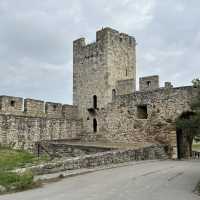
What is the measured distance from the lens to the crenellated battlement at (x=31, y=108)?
22359mm

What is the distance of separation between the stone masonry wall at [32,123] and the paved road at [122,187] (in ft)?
33.4

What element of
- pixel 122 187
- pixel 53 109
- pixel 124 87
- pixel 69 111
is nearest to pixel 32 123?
pixel 53 109

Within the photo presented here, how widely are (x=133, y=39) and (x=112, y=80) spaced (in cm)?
508

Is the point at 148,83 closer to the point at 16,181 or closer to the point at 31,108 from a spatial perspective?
the point at 31,108

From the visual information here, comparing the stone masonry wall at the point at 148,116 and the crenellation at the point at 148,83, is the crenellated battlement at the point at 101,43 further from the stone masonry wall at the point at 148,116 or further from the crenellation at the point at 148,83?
the stone masonry wall at the point at 148,116

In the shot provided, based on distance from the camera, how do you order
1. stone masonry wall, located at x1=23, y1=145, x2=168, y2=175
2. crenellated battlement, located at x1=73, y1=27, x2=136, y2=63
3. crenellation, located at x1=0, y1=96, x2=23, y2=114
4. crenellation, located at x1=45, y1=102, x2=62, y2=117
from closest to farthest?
stone masonry wall, located at x1=23, y1=145, x2=168, y2=175 → crenellation, located at x1=0, y1=96, x2=23, y2=114 → crenellation, located at x1=45, y1=102, x2=62, y2=117 → crenellated battlement, located at x1=73, y1=27, x2=136, y2=63

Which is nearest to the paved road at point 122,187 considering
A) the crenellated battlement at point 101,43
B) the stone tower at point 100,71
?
the stone tower at point 100,71

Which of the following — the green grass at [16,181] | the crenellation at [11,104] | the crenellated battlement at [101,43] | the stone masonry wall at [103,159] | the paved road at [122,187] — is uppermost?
the crenellated battlement at [101,43]

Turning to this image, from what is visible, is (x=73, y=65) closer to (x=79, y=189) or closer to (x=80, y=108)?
(x=80, y=108)

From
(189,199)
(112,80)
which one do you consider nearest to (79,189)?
(189,199)

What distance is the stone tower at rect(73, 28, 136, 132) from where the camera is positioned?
29078 mm

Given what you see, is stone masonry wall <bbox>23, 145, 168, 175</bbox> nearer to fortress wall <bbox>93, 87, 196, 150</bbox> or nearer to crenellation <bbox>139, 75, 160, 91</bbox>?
fortress wall <bbox>93, 87, 196, 150</bbox>

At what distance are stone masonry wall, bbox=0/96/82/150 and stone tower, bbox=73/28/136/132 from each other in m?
2.98

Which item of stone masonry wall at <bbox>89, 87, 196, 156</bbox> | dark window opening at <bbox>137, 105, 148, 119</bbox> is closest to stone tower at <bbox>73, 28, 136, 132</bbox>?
stone masonry wall at <bbox>89, 87, 196, 156</bbox>
